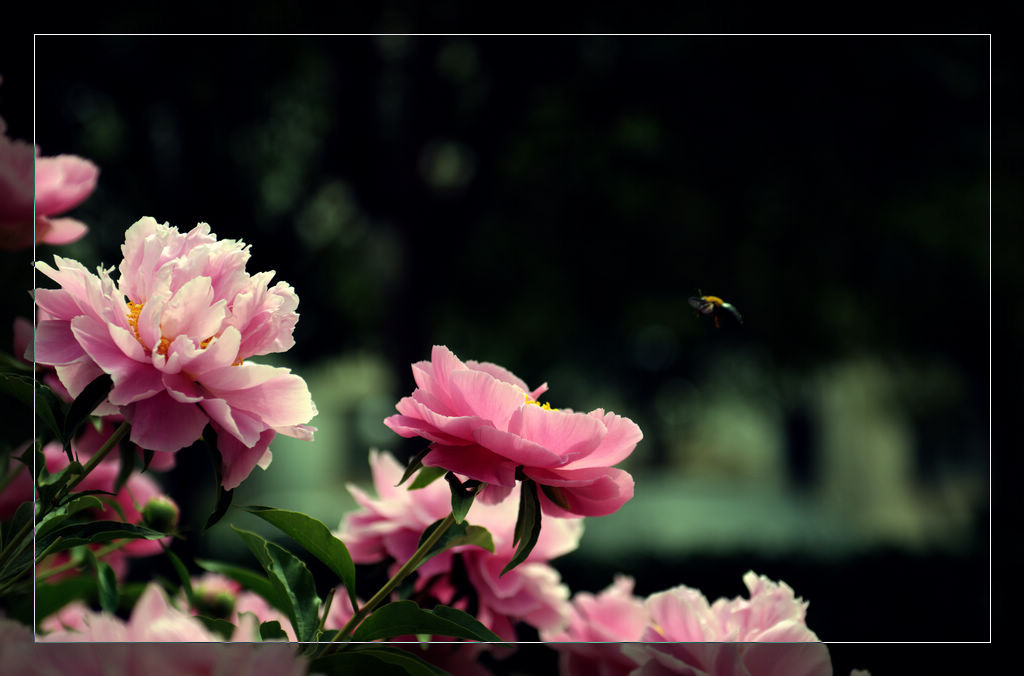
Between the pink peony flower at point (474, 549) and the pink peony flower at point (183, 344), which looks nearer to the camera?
the pink peony flower at point (183, 344)

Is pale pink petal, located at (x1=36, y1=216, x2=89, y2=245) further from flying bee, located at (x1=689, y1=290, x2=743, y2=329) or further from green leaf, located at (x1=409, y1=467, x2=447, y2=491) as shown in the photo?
flying bee, located at (x1=689, y1=290, x2=743, y2=329)

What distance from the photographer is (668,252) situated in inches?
31.8

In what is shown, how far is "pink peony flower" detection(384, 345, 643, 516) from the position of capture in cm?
45

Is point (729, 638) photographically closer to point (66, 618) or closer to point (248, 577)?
point (248, 577)

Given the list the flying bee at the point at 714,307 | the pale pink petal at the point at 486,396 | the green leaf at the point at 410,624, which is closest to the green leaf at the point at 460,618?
the green leaf at the point at 410,624

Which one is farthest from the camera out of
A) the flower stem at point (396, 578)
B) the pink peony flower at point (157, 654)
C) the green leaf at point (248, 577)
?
the green leaf at point (248, 577)

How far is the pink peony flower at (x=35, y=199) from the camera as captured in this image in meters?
0.63

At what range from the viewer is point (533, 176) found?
868 mm

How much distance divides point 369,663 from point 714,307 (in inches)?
14.5

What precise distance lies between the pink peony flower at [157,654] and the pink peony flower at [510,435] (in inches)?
4.8

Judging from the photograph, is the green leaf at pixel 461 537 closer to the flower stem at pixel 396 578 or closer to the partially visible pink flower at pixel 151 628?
the flower stem at pixel 396 578

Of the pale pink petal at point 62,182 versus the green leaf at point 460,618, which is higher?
the pale pink petal at point 62,182

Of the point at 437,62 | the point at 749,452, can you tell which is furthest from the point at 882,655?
the point at 437,62

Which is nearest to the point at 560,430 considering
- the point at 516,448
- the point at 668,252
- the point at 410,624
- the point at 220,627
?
the point at 516,448
